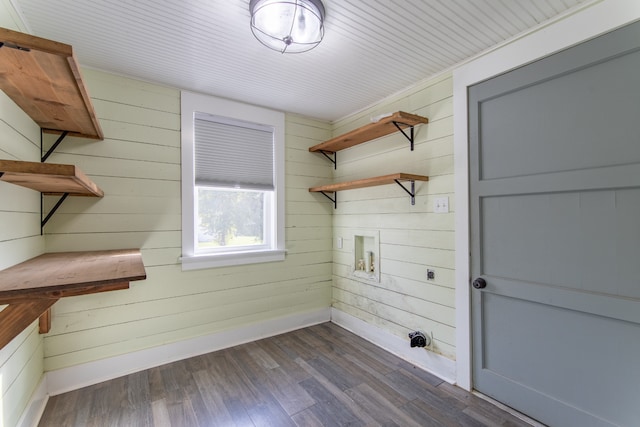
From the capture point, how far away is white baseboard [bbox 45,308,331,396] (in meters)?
2.16

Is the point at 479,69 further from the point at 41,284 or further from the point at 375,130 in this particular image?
the point at 41,284

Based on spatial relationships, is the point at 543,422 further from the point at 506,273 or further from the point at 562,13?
the point at 562,13

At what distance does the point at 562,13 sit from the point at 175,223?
10.2ft

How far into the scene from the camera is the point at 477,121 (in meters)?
2.11

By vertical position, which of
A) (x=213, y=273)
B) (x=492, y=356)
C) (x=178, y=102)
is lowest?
(x=492, y=356)

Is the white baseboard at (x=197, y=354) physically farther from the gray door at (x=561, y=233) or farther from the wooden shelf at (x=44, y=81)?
the wooden shelf at (x=44, y=81)

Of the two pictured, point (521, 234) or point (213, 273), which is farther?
point (213, 273)

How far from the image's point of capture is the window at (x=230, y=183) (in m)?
2.66

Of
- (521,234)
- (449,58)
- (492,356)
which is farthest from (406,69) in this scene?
(492,356)

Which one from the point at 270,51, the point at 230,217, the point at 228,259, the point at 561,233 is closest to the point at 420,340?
the point at 561,233

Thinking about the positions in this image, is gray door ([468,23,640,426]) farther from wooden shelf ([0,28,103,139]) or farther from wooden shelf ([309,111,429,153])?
wooden shelf ([0,28,103,139])

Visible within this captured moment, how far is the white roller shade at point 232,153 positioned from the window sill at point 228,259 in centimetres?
68

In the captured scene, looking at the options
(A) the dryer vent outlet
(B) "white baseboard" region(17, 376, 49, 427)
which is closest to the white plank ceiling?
(A) the dryer vent outlet

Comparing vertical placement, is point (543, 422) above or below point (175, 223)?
below
